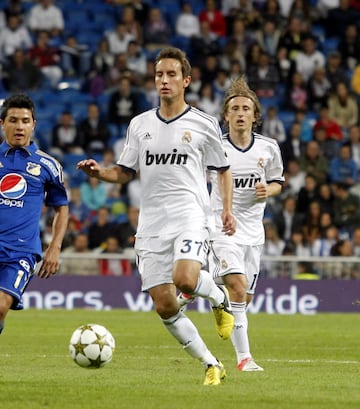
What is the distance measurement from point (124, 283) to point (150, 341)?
6.40 meters

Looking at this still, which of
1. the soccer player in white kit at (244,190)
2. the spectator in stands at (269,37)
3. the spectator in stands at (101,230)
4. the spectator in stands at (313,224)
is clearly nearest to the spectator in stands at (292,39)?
the spectator in stands at (269,37)

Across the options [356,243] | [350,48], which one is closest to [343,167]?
[356,243]

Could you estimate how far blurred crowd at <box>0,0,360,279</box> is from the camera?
22984mm

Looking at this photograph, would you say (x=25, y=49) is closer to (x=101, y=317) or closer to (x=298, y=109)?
(x=298, y=109)

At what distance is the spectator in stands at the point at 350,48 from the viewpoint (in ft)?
89.5

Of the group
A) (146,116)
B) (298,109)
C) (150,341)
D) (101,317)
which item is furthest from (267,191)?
(298,109)

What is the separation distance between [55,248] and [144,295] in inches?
480

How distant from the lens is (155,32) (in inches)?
1071

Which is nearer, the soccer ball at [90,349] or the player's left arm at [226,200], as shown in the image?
the player's left arm at [226,200]

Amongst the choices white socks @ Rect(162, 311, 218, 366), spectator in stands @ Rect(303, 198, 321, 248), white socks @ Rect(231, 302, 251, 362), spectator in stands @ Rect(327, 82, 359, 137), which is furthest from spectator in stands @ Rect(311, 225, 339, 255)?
white socks @ Rect(162, 311, 218, 366)

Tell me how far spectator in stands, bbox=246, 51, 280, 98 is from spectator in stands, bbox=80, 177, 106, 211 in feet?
14.7

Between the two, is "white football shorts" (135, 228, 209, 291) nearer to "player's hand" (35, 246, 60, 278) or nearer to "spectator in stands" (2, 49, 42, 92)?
"player's hand" (35, 246, 60, 278)

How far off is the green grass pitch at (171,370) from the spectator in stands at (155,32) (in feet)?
32.2

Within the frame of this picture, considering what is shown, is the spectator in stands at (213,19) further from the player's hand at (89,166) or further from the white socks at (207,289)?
the player's hand at (89,166)
